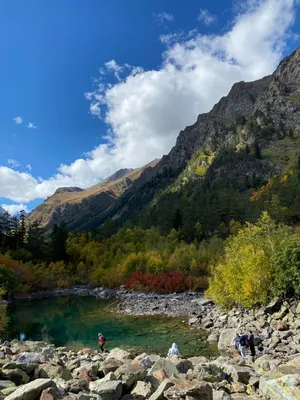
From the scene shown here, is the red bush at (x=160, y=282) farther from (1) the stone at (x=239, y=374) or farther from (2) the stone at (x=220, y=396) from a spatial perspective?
(2) the stone at (x=220, y=396)

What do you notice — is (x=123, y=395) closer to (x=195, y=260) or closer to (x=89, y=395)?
(x=89, y=395)

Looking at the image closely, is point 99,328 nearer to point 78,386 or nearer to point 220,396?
point 78,386

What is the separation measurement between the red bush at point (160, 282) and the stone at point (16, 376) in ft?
200

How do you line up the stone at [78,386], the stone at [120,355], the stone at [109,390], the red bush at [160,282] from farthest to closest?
the red bush at [160,282]
the stone at [120,355]
the stone at [78,386]
the stone at [109,390]

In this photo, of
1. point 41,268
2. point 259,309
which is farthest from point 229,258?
point 41,268

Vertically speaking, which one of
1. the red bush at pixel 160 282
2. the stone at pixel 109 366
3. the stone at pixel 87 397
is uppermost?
the stone at pixel 87 397

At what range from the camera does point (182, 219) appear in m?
114

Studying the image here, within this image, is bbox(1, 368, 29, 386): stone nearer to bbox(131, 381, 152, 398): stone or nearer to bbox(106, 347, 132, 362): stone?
bbox(131, 381, 152, 398): stone

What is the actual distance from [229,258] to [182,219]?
69855 mm

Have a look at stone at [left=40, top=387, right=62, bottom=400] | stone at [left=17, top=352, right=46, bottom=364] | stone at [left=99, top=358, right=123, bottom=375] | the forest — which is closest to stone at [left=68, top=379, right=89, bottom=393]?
stone at [left=40, top=387, right=62, bottom=400]

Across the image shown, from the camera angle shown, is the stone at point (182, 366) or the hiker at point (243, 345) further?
the hiker at point (243, 345)

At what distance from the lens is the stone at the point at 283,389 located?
34.4 ft

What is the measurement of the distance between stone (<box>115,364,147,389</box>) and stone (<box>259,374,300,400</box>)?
15.7 ft

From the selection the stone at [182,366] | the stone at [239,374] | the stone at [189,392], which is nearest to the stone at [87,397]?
the stone at [189,392]
